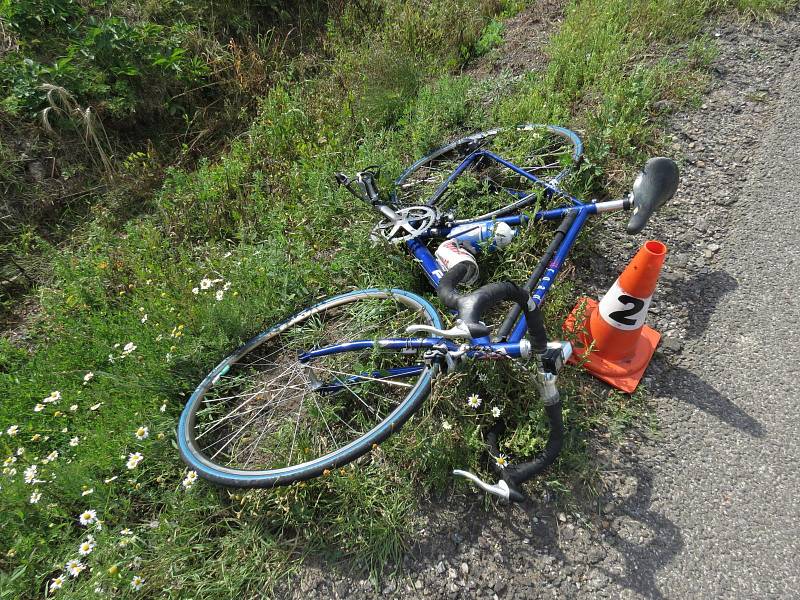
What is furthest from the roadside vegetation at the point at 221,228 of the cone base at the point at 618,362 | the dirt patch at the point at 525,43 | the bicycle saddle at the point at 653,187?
the bicycle saddle at the point at 653,187

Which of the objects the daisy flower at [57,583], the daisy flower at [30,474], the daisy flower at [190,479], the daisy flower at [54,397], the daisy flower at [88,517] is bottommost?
the daisy flower at [57,583]

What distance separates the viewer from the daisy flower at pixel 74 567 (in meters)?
2.29

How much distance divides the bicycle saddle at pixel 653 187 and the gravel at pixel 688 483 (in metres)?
0.62

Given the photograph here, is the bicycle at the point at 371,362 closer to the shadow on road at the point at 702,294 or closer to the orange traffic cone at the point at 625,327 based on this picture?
the orange traffic cone at the point at 625,327

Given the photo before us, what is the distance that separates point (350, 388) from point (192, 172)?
11.3 ft

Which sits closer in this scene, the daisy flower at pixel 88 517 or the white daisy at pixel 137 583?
the white daisy at pixel 137 583

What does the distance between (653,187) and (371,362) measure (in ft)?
6.46

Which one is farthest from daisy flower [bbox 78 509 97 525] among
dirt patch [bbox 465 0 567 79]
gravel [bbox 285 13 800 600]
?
dirt patch [bbox 465 0 567 79]

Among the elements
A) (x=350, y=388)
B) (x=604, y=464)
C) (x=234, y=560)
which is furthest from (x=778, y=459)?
(x=234, y=560)

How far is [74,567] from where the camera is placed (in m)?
2.32

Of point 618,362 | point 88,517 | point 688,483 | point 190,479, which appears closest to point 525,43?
point 618,362

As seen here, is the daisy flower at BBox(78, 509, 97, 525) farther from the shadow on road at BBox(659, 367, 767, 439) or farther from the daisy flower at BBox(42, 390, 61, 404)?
the shadow on road at BBox(659, 367, 767, 439)

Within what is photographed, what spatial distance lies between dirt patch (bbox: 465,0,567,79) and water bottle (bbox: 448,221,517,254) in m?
2.88

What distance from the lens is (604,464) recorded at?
2516 mm
